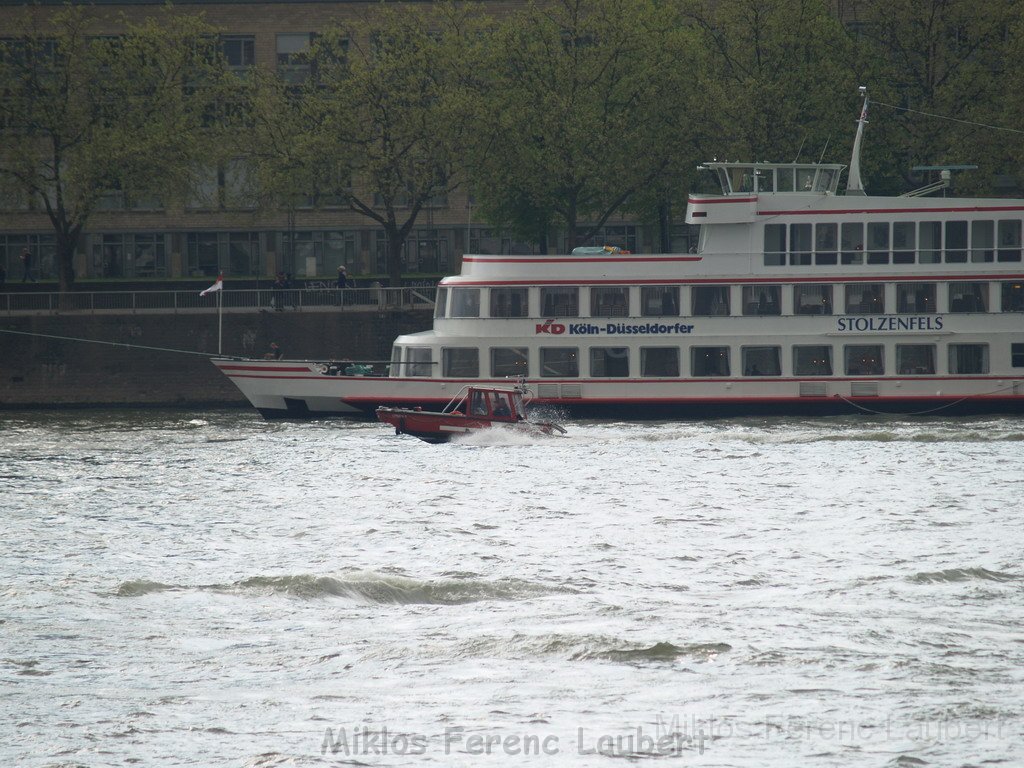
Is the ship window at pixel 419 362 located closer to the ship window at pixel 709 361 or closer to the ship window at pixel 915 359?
the ship window at pixel 709 361

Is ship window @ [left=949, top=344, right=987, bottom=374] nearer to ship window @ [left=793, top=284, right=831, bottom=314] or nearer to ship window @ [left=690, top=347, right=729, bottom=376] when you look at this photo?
ship window @ [left=793, top=284, right=831, bottom=314]

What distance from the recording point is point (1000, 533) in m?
25.7

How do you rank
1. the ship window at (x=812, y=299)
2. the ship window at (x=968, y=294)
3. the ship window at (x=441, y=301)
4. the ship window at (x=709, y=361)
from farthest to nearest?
the ship window at (x=441, y=301), the ship window at (x=709, y=361), the ship window at (x=812, y=299), the ship window at (x=968, y=294)

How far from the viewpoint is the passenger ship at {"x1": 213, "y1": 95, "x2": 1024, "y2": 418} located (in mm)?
42156

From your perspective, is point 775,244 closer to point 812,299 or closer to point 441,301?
point 812,299

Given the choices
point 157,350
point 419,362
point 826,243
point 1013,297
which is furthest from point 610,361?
point 157,350

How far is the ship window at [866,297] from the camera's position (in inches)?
1668

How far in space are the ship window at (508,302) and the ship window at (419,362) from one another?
2140 mm

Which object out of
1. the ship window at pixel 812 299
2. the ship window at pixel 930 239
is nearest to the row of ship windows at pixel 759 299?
the ship window at pixel 812 299

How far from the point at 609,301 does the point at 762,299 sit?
4.19m

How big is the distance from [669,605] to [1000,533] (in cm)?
767

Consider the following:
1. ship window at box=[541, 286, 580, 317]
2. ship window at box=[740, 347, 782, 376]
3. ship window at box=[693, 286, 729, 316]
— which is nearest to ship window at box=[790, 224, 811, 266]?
ship window at box=[693, 286, 729, 316]

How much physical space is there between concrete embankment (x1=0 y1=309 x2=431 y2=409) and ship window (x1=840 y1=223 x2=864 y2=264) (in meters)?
15.9

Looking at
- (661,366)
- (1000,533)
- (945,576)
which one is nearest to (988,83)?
(661,366)
